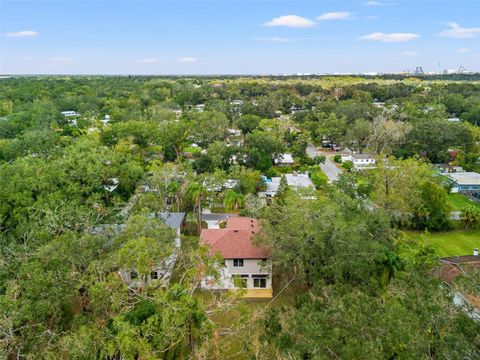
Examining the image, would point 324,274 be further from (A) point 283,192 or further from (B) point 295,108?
(B) point 295,108

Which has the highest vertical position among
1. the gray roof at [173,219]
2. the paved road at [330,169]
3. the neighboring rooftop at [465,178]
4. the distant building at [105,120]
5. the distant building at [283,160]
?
the gray roof at [173,219]

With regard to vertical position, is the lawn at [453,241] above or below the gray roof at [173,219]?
below

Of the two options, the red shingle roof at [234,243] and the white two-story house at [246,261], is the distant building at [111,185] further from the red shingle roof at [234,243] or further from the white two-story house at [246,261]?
the white two-story house at [246,261]

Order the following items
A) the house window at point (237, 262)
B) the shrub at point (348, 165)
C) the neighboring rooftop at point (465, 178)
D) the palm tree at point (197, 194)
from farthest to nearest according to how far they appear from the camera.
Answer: the shrub at point (348, 165), the neighboring rooftop at point (465, 178), the palm tree at point (197, 194), the house window at point (237, 262)

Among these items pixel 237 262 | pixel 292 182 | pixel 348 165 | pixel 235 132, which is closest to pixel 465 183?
pixel 348 165

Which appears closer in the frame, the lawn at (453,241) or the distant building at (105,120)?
the lawn at (453,241)

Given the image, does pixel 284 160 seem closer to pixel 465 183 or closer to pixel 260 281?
pixel 465 183

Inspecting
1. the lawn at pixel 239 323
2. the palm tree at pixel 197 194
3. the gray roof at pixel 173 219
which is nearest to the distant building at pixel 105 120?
the palm tree at pixel 197 194

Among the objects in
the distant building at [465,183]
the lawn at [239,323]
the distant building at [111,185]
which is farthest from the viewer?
the distant building at [465,183]
